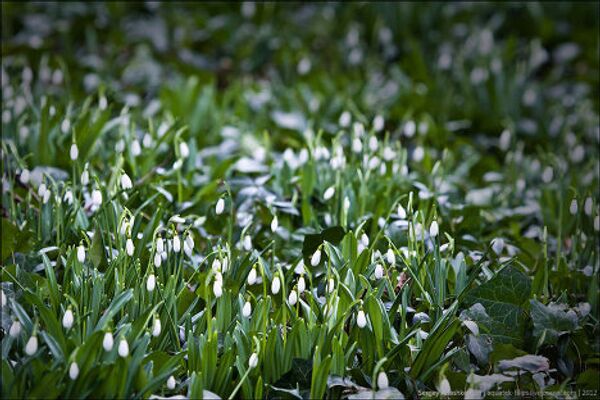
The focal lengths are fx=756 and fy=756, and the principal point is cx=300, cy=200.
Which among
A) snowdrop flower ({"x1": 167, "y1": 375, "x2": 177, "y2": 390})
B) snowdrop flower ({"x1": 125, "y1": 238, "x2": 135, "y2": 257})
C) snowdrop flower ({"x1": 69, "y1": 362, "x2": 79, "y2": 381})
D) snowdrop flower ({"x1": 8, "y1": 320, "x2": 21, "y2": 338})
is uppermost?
Result: snowdrop flower ({"x1": 125, "y1": 238, "x2": 135, "y2": 257})

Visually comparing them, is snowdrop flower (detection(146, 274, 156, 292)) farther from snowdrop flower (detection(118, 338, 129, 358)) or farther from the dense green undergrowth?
snowdrop flower (detection(118, 338, 129, 358))

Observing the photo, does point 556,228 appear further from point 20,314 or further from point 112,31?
point 112,31

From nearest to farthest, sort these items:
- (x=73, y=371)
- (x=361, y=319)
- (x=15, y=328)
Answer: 1. (x=73, y=371)
2. (x=15, y=328)
3. (x=361, y=319)

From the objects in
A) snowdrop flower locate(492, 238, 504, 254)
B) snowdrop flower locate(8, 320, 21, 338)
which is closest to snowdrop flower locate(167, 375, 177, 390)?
snowdrop flower locate(8, 320, 21, 338)

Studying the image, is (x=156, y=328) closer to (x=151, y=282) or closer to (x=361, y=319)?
(x=151, y=282)

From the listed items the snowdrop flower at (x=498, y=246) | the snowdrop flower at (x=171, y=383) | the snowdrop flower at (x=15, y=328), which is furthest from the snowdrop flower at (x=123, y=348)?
the snowdrop flower at (x=498, y=246)

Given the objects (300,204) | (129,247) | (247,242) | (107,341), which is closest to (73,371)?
(107,341)

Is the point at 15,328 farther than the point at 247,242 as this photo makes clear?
No

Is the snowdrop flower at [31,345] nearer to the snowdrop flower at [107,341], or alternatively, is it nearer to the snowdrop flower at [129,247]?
the snowdrop flower at [107,341]
